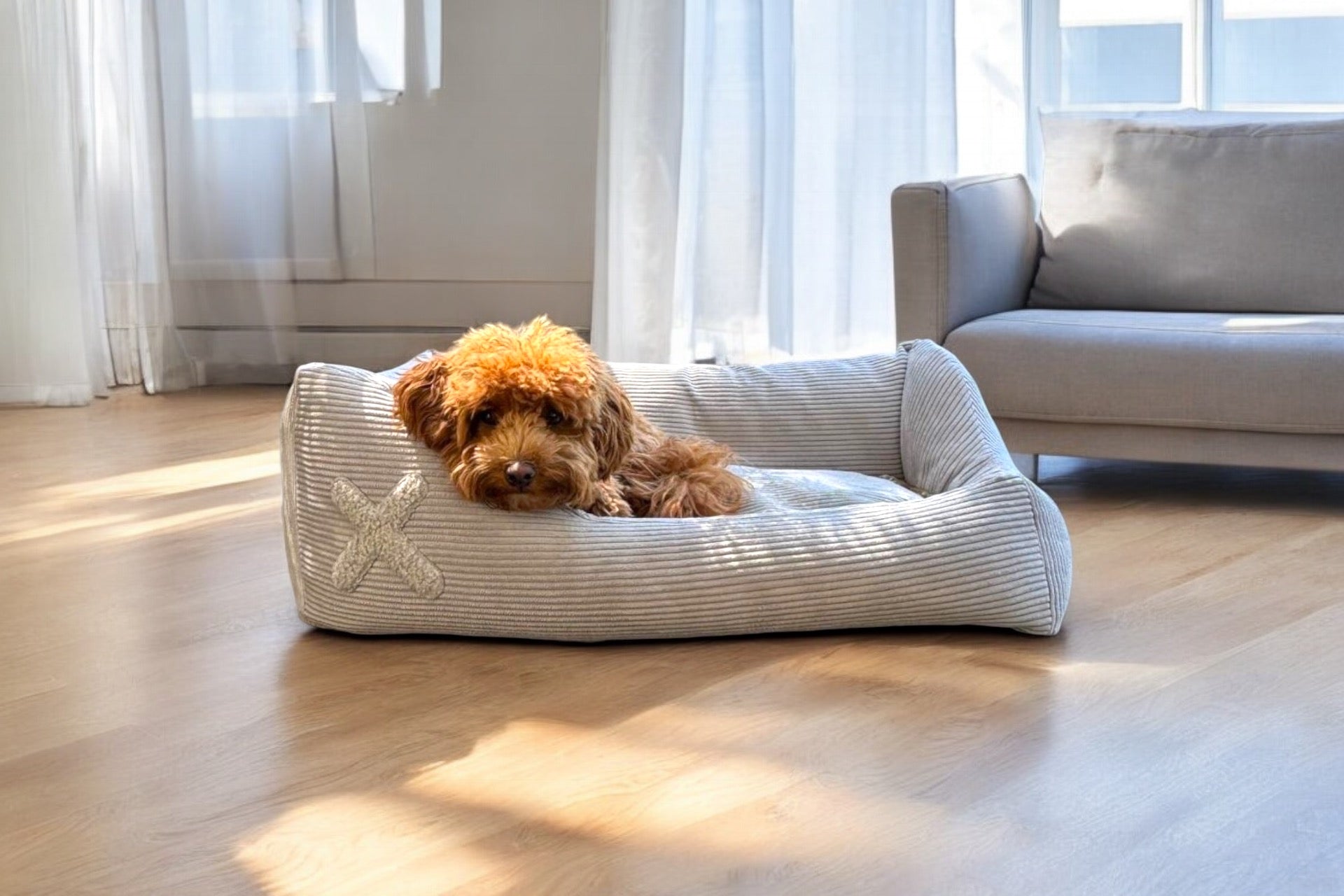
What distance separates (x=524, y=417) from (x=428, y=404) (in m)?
0.17

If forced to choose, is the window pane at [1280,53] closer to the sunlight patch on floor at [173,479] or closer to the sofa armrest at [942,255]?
the sofa armrest at [942,255]

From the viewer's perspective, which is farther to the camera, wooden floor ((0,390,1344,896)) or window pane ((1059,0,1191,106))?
window pane ((1059,0,1191,106))

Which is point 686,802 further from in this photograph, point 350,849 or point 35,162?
point 35,162

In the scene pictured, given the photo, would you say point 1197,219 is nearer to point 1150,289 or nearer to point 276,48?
point 1150,289

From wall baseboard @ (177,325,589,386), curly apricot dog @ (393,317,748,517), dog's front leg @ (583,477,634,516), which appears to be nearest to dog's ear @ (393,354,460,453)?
curly apricot dog @ (393,317,748,517)

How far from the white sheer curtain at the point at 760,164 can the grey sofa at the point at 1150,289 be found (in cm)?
72

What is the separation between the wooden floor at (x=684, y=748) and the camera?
1565 mm

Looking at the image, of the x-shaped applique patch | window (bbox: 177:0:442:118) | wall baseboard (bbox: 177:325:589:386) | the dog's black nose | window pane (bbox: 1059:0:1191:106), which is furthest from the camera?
wall baseboard (bbox: 177:325:589:386)

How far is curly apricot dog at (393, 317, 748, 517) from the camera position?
213 cm

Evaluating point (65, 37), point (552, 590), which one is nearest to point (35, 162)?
point (65, 37)

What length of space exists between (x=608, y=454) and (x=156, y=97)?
3191 mm

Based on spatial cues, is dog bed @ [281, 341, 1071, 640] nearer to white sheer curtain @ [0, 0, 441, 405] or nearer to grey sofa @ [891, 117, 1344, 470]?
grey sofa @ [891, 117, 1344, 470]

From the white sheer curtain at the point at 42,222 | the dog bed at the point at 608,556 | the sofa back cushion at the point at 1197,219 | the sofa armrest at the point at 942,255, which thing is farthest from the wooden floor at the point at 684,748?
the white sheer curtain at the point at 42,222

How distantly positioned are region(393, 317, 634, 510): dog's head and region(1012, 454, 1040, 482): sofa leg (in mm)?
1393
